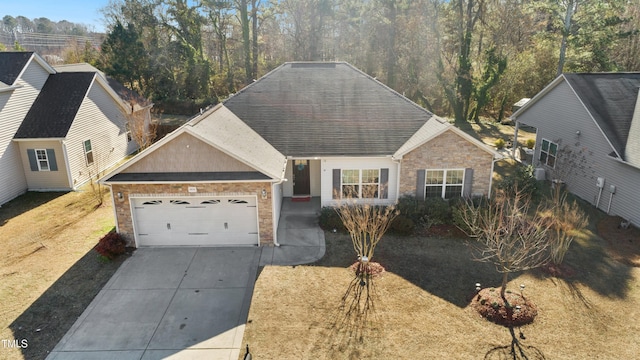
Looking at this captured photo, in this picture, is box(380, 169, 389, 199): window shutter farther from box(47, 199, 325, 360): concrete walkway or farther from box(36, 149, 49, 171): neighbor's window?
box(36, 149, 49, 171): neighbor's window

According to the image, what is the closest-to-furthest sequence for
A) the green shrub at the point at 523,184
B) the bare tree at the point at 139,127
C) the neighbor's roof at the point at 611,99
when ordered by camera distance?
the neighbor's roof at the point at 611,99 → the green shrub at the point at 523,184 → the bare tree at the point at 139,127

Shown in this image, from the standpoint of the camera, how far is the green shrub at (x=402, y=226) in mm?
15719

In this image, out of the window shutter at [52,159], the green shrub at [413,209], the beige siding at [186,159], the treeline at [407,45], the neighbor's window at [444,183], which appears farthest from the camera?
the treeline at [407,45]

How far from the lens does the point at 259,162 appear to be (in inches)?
→ 575

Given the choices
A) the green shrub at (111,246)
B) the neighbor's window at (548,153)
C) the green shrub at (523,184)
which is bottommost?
the green shrub at (111,246)

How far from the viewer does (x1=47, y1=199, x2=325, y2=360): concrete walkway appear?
9.97 meters

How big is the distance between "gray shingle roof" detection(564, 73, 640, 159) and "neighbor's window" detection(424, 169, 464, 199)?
22.0 feet

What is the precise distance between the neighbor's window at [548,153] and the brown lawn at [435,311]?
8.22 meters

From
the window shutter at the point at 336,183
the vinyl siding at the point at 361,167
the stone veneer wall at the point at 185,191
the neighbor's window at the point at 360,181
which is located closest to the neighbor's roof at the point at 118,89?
the stone veneer wall at the point at 185,191

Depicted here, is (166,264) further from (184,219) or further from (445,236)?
(445,236)

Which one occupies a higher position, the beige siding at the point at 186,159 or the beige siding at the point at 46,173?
the beige siding at the point at 186,159

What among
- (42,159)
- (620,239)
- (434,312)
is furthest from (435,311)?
(42,159)

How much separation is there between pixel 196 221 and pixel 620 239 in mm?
15901

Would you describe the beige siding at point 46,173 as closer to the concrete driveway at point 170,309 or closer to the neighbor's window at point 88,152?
the neighbor's window at point 88,152
